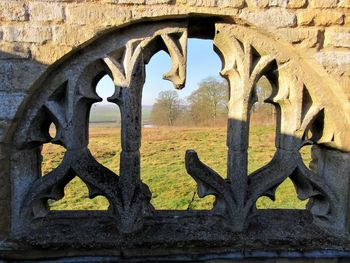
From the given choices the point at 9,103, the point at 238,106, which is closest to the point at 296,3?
the point at 238,106

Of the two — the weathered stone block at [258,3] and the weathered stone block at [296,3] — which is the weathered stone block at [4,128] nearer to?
the weathered stone block at [258,3]

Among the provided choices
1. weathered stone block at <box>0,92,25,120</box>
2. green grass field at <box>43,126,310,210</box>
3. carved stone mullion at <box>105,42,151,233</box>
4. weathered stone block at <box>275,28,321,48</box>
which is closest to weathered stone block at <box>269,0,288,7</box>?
weathered stone block at <box>275,28,321,48</box>

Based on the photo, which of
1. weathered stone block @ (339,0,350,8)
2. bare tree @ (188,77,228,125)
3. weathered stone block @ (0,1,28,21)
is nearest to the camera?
weathered stone block @ (0,1,28,21)

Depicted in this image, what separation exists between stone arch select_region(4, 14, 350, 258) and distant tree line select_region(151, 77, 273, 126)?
323 inches

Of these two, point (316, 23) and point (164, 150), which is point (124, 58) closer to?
point (316, 23)

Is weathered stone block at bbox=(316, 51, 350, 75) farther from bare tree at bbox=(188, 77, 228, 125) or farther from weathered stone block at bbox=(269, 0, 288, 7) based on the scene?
bare tree at bbox=(188, 77, 228, 125)

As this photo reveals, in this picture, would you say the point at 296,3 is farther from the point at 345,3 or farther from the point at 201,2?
the point at 201,2

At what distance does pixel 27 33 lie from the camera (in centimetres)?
186

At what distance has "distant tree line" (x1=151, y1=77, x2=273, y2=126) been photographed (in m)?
10.7

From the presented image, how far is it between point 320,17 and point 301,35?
173 millimetres

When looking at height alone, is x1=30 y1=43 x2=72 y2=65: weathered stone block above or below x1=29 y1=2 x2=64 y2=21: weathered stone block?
below

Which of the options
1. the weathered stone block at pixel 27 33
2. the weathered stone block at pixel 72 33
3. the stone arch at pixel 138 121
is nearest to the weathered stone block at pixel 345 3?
the stone arch at pixel 138 121

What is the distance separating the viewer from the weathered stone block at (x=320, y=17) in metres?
1.94

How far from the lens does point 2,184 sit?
6.33 ft
